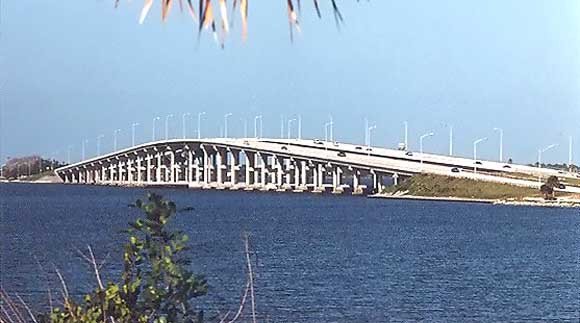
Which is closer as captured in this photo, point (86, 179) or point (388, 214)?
point (388, 214)

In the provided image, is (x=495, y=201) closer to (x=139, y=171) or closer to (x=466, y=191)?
(x=466, y=191)

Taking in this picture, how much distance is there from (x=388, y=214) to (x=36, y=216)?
78.6 feet

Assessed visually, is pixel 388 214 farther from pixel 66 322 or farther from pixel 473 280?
pixel 66 322

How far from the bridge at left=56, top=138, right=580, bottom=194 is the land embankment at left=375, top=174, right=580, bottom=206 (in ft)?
2.75

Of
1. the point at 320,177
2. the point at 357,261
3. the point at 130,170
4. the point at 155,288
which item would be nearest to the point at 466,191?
the point at 320,177

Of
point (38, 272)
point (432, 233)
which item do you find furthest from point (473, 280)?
point (432, 233)

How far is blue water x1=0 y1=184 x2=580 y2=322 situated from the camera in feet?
89.4

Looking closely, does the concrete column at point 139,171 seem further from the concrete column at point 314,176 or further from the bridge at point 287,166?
the concrete column at point 314,176

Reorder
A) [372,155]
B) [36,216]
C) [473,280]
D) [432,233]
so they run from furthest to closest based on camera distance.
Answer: [372,155]
[36,216]
[432,233]
[473,280]

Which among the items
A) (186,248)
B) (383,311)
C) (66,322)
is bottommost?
(383,311)

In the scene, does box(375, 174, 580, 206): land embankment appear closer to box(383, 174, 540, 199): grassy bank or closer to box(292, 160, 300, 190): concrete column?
box(383, 174, 540, 199): grassy bank

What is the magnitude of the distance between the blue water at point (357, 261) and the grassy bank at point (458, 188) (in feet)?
48.5

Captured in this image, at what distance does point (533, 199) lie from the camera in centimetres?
8975

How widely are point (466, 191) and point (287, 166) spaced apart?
2015 cm
